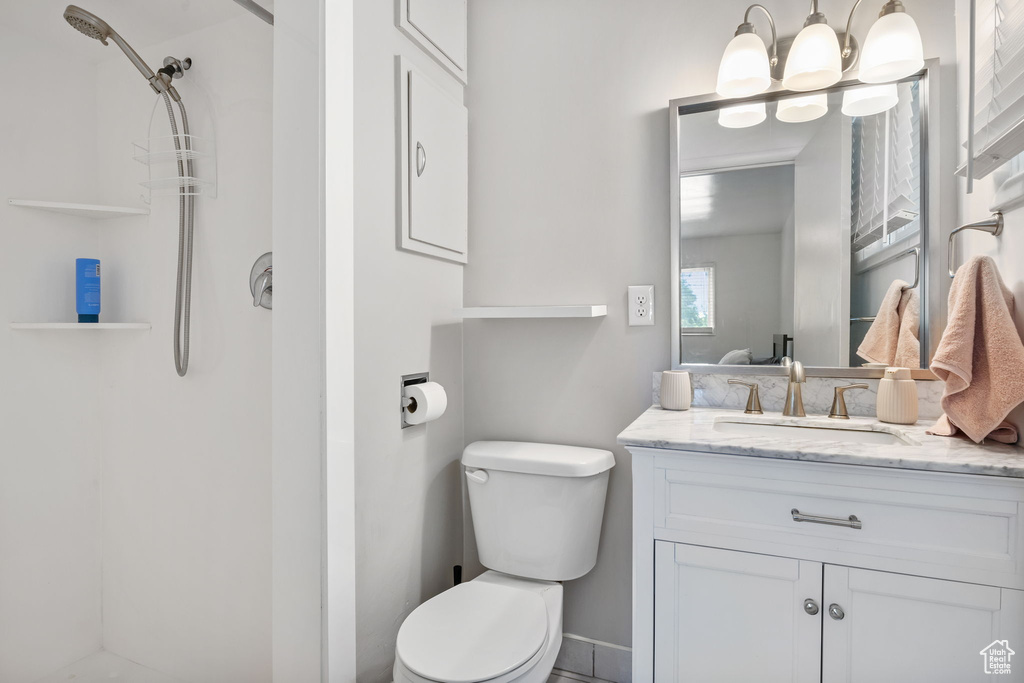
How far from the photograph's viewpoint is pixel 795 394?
1520mm

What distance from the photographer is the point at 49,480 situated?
968 millimetres

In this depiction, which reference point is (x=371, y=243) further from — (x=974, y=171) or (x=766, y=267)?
(x=974, y=171)

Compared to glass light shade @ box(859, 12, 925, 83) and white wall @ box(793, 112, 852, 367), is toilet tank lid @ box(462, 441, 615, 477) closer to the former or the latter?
white wall @ box(793, 112, 852, 367)

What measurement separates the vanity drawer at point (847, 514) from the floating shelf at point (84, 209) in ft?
3.94

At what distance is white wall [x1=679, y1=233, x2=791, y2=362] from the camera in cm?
161

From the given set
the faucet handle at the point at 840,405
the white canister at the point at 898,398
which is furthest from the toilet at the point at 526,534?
the white canister at the point at 898,398

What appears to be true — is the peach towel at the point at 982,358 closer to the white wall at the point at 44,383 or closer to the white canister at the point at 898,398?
the white canister at the point at 898,398

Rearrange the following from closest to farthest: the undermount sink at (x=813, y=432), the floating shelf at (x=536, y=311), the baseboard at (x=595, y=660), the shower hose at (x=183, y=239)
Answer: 1. the shower hose at (x=183, y=239)
2. the undermount sink at (x=813, y=432)
3. the floating shelf at (x=536, y=311)
4. the baseboard at (x=595, y=660)

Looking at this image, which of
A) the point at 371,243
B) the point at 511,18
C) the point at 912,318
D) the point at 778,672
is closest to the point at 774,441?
→ the point at 778,672

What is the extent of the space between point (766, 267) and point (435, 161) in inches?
41.2

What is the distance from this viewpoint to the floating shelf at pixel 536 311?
1.64 metres

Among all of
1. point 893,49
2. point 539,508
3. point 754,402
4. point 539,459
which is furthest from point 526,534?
point 893,49

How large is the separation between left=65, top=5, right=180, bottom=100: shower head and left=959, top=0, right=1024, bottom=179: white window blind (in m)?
1.62

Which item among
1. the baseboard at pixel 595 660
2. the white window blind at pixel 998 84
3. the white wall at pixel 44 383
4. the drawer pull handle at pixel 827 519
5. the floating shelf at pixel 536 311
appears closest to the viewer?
the white wall at pixel 44 383
